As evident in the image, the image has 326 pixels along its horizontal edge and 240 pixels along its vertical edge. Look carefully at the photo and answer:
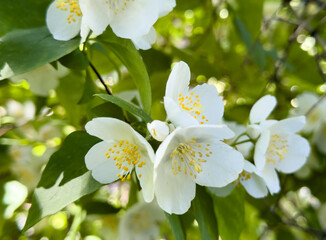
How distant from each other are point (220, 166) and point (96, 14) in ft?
1.15

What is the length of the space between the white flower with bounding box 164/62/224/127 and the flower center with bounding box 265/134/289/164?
210mm

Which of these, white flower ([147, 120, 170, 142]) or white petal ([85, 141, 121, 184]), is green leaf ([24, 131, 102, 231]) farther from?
white flower ([147, 120, 170, 142])

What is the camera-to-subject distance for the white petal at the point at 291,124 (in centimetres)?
84

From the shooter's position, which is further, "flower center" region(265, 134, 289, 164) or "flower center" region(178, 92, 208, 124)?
"flower center" region(265, 134, 289, 164)

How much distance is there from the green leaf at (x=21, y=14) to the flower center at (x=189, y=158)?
396mm

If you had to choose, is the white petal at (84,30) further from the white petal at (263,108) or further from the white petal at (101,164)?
the white petal at (263,108)

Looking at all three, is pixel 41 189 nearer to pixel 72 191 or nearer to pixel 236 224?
pixel 72 191

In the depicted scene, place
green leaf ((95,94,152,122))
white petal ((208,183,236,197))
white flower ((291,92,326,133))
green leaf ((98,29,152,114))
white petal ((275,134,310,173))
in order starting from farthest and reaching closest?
white flower ((291,92,326,133))
white petal ((275,134,310,173))
white petal ((208,183,236,197))
green leaf ((98,29,152,114))
green leaf ((95,94,152,122))

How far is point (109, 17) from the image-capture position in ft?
2.38

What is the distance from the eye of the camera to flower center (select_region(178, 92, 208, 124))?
2.37ft

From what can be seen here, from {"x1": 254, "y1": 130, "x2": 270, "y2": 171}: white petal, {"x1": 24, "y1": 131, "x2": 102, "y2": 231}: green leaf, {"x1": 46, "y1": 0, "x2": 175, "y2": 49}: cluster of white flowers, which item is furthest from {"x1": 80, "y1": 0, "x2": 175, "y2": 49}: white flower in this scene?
{"x1": 254, "y1": 130, "x2": 270, "y2": 171}: white petal

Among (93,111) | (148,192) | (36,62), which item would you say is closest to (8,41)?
(36,62)

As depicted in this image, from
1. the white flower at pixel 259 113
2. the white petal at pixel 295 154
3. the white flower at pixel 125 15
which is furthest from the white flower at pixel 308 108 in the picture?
the white flower at pixel 125 15

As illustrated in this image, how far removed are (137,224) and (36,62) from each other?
1.80 ft
